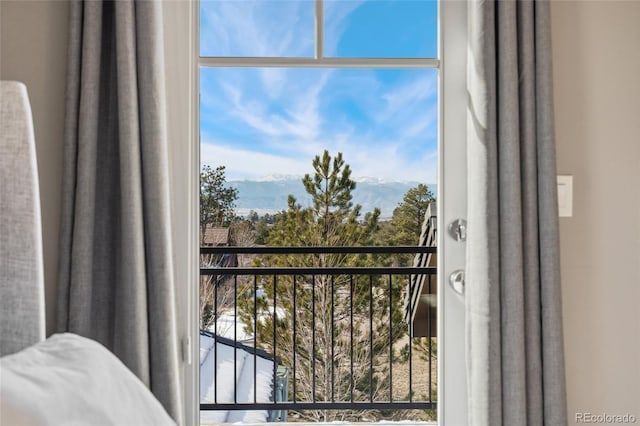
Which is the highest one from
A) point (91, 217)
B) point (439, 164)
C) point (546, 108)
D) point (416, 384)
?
point (546, 108)

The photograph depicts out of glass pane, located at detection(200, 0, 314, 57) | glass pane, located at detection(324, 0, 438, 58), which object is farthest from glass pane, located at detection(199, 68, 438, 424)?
glass pane, located at detection(200, 0, 314, 57)

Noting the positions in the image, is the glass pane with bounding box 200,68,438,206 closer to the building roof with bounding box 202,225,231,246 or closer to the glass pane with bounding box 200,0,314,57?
the building roof with bounding box 202,225,231,246

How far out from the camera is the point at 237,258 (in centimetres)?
281

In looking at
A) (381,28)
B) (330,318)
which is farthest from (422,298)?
(381,28)

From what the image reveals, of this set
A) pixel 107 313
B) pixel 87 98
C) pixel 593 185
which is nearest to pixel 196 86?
pixel 87 98

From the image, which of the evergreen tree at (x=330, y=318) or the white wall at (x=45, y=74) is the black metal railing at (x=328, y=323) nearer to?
the evergreen tree at (x=330, y=318)

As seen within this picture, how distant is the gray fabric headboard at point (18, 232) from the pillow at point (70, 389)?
13cm

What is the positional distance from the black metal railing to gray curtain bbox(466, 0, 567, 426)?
145 cm

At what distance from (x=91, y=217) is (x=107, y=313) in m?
0.27

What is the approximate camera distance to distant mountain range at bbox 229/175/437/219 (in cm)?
260

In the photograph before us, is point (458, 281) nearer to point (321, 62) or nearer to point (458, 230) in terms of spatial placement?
point (458, 230)

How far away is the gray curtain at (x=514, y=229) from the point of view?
1.29 metres

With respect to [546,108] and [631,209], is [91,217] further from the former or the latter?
[631,209]

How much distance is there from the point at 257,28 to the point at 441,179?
0.82 metres
